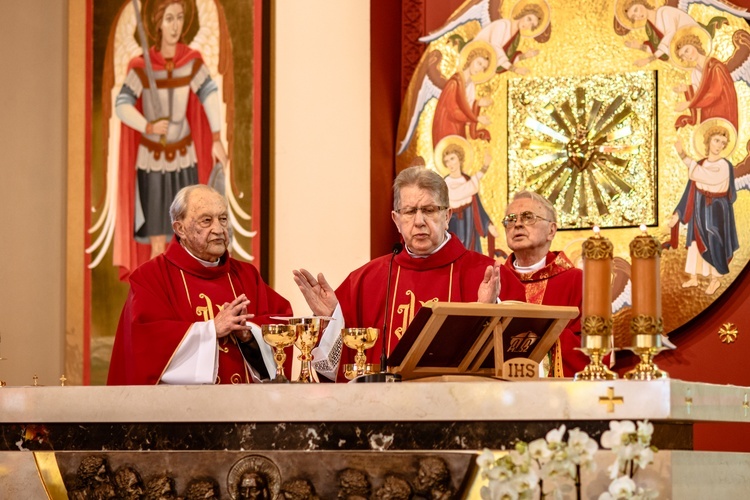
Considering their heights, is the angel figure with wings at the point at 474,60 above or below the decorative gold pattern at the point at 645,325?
above

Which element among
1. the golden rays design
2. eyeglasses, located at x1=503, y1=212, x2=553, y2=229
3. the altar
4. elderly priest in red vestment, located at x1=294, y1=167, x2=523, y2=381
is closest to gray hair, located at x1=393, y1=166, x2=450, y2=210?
elderly priest in red vestment, located at x1=294, y1=167, x2=523, y2=381

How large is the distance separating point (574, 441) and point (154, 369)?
2.61 m

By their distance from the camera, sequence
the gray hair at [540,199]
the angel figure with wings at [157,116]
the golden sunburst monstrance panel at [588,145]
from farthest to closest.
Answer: the angel figure with wings at [157,116]
the golden sunburst monstrance panel at [588,145]
the gray hair at [540,199]

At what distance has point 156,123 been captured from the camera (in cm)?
896

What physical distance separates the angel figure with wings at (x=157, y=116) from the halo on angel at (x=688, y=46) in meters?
2.93

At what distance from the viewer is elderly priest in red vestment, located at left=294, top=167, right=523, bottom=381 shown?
598 cm

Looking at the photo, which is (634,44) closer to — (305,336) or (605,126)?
(605,126)

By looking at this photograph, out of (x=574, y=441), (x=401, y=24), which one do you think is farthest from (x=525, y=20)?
(x=574, y=441)

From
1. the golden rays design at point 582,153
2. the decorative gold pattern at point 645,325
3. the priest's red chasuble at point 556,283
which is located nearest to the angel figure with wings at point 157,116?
the golden rays design at point 582,153

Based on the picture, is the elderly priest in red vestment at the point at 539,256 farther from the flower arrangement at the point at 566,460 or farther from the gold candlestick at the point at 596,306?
the flower arrangement at the point at 566,460

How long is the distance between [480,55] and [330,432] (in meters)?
4.06

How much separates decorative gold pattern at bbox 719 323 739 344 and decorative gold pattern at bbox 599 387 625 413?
11.5ft

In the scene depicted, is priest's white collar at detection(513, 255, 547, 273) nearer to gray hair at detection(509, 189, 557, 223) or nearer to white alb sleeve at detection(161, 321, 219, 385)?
gray hair at detection(509, 189, 557, 223)

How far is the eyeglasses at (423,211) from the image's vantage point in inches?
237
